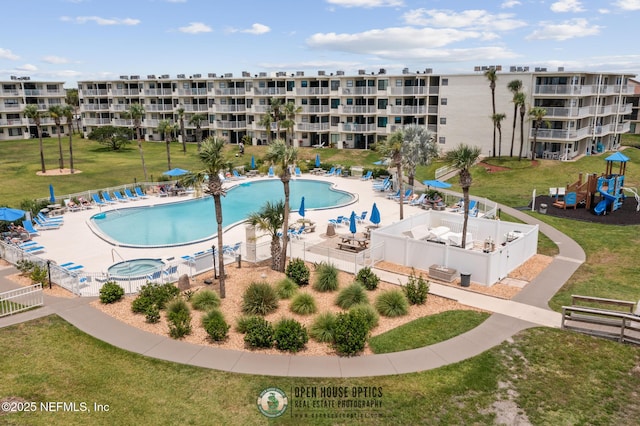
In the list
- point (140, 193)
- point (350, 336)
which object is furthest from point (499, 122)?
point (350, 336)

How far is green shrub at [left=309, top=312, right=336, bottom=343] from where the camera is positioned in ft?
51.9

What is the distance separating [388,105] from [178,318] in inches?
1961

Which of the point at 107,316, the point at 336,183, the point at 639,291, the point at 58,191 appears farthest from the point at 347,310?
the point at 58,191

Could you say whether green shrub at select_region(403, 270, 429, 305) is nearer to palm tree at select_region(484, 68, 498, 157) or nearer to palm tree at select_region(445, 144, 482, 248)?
palm tree at select_region(445, 144, 482, 248)

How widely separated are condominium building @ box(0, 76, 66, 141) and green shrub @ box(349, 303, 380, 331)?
8356 centimetres

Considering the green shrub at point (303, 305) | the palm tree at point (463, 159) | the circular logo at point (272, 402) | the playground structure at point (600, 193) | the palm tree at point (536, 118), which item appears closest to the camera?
the circular logo at point (272, 402)

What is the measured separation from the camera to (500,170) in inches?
1946

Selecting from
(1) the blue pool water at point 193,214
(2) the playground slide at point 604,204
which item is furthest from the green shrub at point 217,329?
(2) the playground slide at point 604,204

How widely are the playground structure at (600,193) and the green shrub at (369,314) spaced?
23324 millimetres

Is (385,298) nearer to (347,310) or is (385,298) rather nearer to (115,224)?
(347,310)

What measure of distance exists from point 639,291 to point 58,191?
4490 centimetres

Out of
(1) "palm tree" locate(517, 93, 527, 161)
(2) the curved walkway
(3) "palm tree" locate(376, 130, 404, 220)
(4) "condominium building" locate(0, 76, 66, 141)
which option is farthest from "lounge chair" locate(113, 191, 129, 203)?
(4) "condominium building" locate(0, 76, 66, 141)

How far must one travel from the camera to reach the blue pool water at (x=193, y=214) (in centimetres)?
3080

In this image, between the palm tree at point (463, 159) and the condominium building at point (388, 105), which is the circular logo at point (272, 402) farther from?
the condominium building at point (388, 105)
